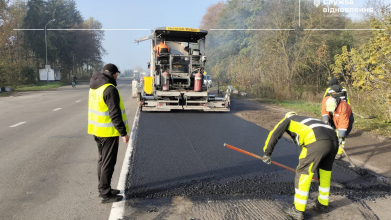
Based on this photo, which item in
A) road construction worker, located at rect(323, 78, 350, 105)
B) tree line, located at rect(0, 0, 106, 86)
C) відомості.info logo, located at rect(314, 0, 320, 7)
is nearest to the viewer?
road construction worker, located at rect(323, 78, 350, 105)

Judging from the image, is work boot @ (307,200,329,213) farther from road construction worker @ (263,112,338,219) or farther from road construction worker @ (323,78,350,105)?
road construction worker @ (323,78,350,105)

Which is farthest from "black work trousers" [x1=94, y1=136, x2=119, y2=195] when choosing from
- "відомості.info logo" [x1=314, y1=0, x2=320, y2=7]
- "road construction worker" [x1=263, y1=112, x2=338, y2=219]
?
"відомості.info logo" [x1=314, y1=0, x2=320, y2=7]

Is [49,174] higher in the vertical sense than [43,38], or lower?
lower

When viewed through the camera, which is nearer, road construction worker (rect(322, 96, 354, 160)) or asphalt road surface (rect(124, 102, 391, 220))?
asphalt road surface (rect(124, 102, 391, 220))

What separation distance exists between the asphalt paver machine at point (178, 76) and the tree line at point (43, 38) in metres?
22.2

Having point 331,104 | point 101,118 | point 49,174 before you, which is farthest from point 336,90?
point 49,174

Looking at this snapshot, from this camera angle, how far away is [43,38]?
1785 inches

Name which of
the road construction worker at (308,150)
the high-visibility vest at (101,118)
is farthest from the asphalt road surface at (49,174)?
the road construction worker at (308,150)

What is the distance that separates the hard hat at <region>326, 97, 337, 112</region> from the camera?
19.0 feet

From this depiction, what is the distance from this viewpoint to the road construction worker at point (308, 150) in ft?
11.3

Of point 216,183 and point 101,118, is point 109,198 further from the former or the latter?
point 216,183

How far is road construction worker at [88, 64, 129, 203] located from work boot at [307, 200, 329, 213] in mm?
2412

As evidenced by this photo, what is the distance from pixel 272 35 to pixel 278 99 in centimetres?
640

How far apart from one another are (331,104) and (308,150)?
107 inches
